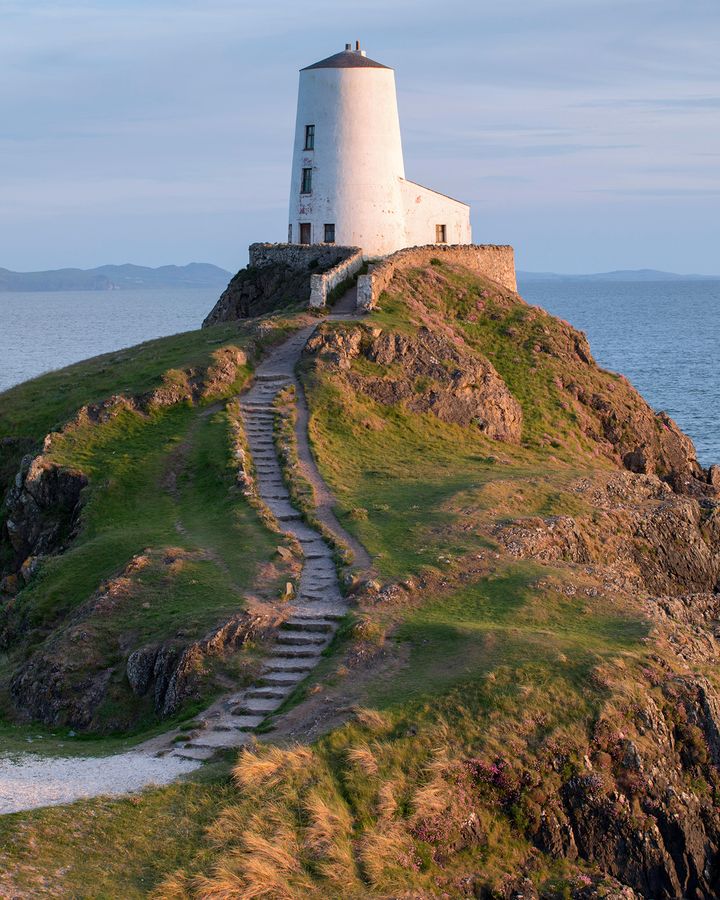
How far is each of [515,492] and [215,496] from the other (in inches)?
470

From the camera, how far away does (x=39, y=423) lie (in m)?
60.2

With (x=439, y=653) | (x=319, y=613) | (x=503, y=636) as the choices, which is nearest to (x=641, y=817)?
(x=503, y=636)

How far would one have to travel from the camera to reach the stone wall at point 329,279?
224 feet

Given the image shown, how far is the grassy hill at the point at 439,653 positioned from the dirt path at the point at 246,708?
893 mm

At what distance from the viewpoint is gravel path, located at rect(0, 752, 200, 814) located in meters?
27.8

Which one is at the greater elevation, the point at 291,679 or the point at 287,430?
the point at 287,430

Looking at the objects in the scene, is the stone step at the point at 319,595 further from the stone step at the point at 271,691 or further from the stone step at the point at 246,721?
the stone step at the point at 246,721

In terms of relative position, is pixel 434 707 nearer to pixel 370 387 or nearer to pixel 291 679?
pixel 291 679

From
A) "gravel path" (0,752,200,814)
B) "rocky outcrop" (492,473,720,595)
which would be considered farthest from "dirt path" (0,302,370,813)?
"rocky outcrop" (492,473,720,595)

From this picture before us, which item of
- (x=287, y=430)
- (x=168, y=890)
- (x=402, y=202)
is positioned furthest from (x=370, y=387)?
(x=168, y=890)

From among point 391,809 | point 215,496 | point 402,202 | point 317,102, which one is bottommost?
point 391,809

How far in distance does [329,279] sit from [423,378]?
35.7ft

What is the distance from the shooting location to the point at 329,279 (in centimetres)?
6900

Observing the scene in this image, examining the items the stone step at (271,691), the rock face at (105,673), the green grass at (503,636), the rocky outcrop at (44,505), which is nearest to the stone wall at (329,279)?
the rocky outcrop at (44,505)
